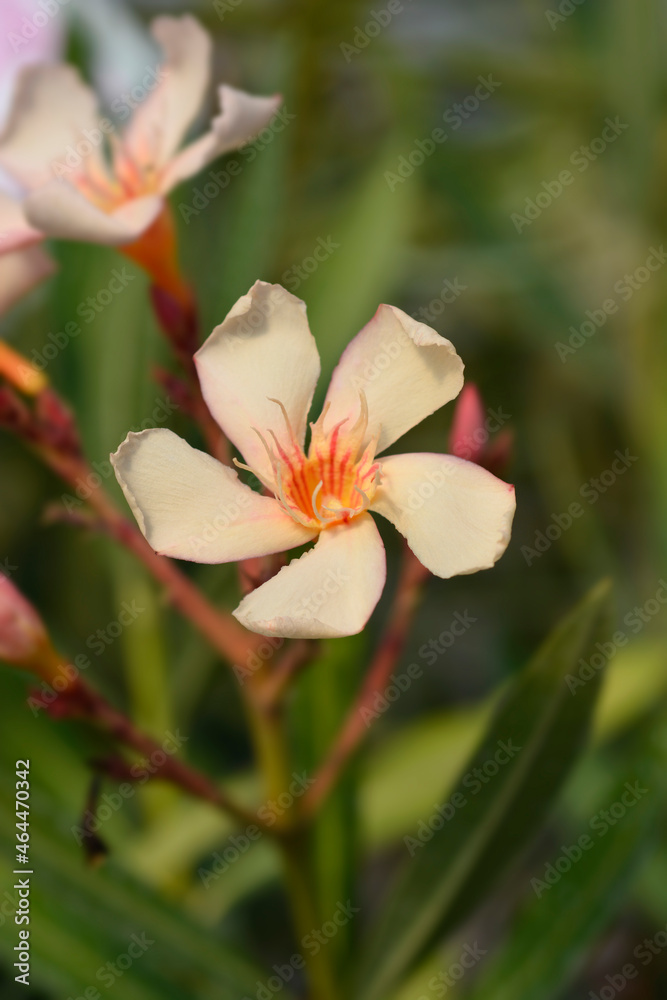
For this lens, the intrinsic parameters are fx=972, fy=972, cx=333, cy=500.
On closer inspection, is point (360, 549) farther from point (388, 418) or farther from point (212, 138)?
point (212, 138)

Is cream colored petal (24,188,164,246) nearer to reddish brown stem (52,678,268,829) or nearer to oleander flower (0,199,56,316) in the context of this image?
oleander flower (0,199,56,316)

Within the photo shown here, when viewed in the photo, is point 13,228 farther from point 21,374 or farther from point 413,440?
point 413,440

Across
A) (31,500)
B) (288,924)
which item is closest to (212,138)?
(31,500)

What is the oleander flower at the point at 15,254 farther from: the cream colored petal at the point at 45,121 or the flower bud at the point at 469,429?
the flower bud at the point at 469,429

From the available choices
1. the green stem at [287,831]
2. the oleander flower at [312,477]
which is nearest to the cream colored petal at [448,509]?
the oleander flower at [312,477]

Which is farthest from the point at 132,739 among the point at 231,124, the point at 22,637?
the point at 231,124

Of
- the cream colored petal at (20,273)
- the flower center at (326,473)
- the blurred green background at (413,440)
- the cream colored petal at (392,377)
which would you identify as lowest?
the blurred green background at (413,440)

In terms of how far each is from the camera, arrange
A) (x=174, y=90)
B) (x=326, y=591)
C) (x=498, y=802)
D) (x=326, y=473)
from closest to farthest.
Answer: (x=326, y=591), (x=326, y=473), (x=498, y=802), (x=174, y=90)
